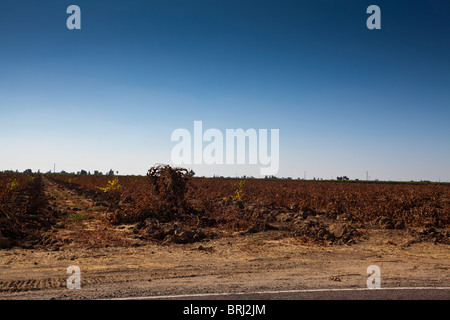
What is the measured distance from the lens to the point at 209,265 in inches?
294

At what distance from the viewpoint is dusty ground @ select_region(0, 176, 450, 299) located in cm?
571

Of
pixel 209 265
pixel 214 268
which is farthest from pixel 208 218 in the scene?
pixel 214 268

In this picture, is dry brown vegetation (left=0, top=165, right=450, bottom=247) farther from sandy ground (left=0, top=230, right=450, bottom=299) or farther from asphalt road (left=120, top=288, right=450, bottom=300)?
asphalt road (left=120, top=288, right=450, bottom=300)

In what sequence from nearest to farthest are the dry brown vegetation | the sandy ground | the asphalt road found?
the asphalt road, the sandy ground, the dry brown vegetation

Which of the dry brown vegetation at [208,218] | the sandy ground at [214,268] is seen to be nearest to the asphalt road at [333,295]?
the sandy ground at [214,268]

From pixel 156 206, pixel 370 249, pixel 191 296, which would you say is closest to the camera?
pixel 191 296

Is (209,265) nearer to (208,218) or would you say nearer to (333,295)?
(333,295)

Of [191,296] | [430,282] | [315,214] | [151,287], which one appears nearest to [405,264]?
[430,282]

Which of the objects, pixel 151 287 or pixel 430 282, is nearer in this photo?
pixel 151 287

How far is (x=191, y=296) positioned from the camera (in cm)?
520

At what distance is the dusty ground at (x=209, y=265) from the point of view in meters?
5.71

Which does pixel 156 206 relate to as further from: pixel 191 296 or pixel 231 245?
pixel 191 296

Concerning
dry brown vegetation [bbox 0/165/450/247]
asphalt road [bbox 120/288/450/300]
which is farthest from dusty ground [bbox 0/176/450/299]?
dry brown vegetation [bbox 0/165/450/247]
